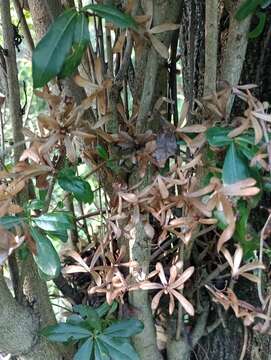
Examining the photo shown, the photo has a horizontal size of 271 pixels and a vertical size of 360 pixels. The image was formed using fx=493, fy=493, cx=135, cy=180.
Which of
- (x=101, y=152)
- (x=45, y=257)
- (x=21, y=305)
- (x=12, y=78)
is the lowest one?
A: (x=21, y=305)

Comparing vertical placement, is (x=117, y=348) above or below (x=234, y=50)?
below

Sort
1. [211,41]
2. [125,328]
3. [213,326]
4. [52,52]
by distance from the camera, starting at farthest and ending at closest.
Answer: [213,326] → [125,328] → [211,41] → [52,52]

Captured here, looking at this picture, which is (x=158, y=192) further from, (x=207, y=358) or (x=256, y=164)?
(x=207, y=358)

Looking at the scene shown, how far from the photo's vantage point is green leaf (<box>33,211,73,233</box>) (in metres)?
0.56

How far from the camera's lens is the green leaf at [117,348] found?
0.67 m

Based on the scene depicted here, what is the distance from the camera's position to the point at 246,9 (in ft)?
1.79

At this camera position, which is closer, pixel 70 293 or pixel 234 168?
pixel 234 168

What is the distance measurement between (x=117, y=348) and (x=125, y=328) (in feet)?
0.09

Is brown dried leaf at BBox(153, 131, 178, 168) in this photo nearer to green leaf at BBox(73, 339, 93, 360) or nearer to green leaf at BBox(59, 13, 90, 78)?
green leaf at BBox(59, 13, 90, 78)

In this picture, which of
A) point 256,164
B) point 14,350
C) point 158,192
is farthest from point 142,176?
point 14,350

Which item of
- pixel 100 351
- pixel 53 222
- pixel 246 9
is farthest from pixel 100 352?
pixel 246 9

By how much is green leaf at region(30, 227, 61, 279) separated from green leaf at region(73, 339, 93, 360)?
0.17 metres

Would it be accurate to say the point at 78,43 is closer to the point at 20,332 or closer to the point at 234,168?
the point at 234,168

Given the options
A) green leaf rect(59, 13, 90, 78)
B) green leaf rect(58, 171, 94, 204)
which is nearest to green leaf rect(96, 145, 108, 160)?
green leaf rect(58, 171, 94, 204)
